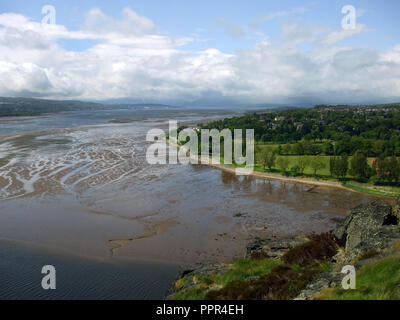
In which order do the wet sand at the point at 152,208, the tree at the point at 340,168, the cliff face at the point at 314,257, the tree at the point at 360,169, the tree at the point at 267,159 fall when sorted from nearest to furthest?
the cliff face at the point at 314,257 → the wet sand at the point at 152,208 → the tree at the point at 360,169 → the tree at the point at 340,168 → the tree at the point at 267,159

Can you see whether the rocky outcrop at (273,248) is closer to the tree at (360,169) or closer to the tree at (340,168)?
the tree at (340,168)

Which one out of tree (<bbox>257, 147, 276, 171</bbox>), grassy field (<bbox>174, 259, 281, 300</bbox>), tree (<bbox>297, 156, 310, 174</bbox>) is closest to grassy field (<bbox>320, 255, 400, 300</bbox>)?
grassy field (<bbox>174, 259, 281, 300</bbox>)

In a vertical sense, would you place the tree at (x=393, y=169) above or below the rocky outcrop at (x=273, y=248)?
above

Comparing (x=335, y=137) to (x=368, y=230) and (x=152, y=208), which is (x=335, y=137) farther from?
(x=368, y=230)

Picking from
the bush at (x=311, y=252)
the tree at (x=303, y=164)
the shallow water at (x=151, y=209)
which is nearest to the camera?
the bush at (x=311, y=252)

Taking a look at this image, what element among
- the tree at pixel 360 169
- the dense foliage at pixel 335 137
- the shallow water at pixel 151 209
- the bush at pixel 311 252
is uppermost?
the dense foliage at pixel 335 137

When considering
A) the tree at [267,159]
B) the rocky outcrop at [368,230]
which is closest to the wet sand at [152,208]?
the tree at [267,159]

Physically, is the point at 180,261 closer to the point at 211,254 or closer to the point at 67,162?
the point at 211,254
